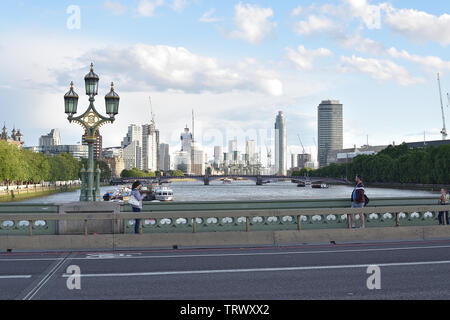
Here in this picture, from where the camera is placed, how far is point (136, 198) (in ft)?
65.4

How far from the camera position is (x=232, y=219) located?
781 inches

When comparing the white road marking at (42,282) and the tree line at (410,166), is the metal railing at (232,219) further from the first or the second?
the tree line at (410,166)

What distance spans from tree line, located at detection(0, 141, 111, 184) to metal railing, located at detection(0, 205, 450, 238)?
150 feet

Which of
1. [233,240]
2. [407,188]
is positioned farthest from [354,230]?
[407,188]

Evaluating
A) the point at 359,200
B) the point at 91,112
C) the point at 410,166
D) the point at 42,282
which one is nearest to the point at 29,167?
the point at 410,166

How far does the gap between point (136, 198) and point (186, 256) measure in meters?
4.16

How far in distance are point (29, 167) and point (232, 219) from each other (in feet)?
373

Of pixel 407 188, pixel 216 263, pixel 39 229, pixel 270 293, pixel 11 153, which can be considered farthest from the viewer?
pixel 407 188

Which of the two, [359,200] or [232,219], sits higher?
[359,200]

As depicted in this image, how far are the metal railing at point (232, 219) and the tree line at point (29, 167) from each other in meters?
45.6

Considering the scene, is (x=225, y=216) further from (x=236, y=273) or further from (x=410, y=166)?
(x=410, y=166)

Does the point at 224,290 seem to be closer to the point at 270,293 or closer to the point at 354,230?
the point at 270,293

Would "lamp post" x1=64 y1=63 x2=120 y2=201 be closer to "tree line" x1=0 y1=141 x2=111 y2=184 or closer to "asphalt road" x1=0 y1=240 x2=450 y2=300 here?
"asphalt road" x1=0 y1=240 x2=450 y2=300

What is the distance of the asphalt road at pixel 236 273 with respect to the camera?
36.5 ft
